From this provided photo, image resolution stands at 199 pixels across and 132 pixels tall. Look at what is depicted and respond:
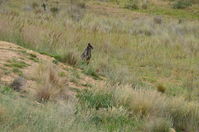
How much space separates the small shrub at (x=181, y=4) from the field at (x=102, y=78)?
10.9m

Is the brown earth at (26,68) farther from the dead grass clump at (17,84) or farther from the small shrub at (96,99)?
the small shrub at (96,99)

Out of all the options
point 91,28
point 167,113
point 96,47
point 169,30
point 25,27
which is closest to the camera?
point 167,113

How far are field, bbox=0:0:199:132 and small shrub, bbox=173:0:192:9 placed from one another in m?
10.9

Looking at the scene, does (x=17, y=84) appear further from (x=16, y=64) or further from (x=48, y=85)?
(x=16, y=64)

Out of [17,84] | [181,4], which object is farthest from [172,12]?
[17,84]

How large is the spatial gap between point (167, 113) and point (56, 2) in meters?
25.3

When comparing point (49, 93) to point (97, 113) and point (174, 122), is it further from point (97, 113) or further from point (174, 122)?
point (174, 122)

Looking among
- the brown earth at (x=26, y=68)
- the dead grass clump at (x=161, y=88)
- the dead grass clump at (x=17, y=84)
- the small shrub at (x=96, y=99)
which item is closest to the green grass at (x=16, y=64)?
the brown earth at (x=26, y=68)

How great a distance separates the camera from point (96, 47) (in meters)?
16.8

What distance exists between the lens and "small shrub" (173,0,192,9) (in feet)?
118

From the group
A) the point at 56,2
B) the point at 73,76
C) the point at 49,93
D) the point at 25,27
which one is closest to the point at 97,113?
the point at 49,93

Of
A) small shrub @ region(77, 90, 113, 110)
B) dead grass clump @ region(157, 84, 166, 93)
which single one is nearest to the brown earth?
small shrub @ region(77, 90, 113, 110)

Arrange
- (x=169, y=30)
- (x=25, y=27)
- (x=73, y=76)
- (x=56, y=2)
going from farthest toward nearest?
(x=56, y=2), (x=169, y=30), (x=25, y=27), (x=73, y=76)

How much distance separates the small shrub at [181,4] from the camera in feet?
118
